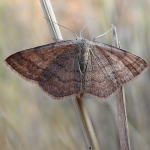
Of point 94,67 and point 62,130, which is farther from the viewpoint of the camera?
point 62,130

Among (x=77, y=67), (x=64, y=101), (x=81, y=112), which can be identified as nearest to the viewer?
(x=81, y=112)

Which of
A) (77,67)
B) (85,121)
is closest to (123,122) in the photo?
(85,121)

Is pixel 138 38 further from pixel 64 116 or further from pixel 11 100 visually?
pixel 11 100

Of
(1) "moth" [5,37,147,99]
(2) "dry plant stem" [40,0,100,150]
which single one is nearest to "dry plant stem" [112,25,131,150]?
(1) "moth" [5,37,147,99]

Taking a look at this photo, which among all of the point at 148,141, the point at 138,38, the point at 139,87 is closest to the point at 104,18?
the point at 138,38

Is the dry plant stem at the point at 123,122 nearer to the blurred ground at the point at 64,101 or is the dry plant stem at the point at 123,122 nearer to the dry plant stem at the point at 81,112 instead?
the dry plant stem at the point at 81,112

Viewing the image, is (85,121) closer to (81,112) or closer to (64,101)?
(81,112)

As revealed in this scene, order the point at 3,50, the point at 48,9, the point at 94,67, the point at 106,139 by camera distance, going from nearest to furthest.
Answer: the point at 48,9, the point at 94,67, the point at 3,50, the point at 106,139
